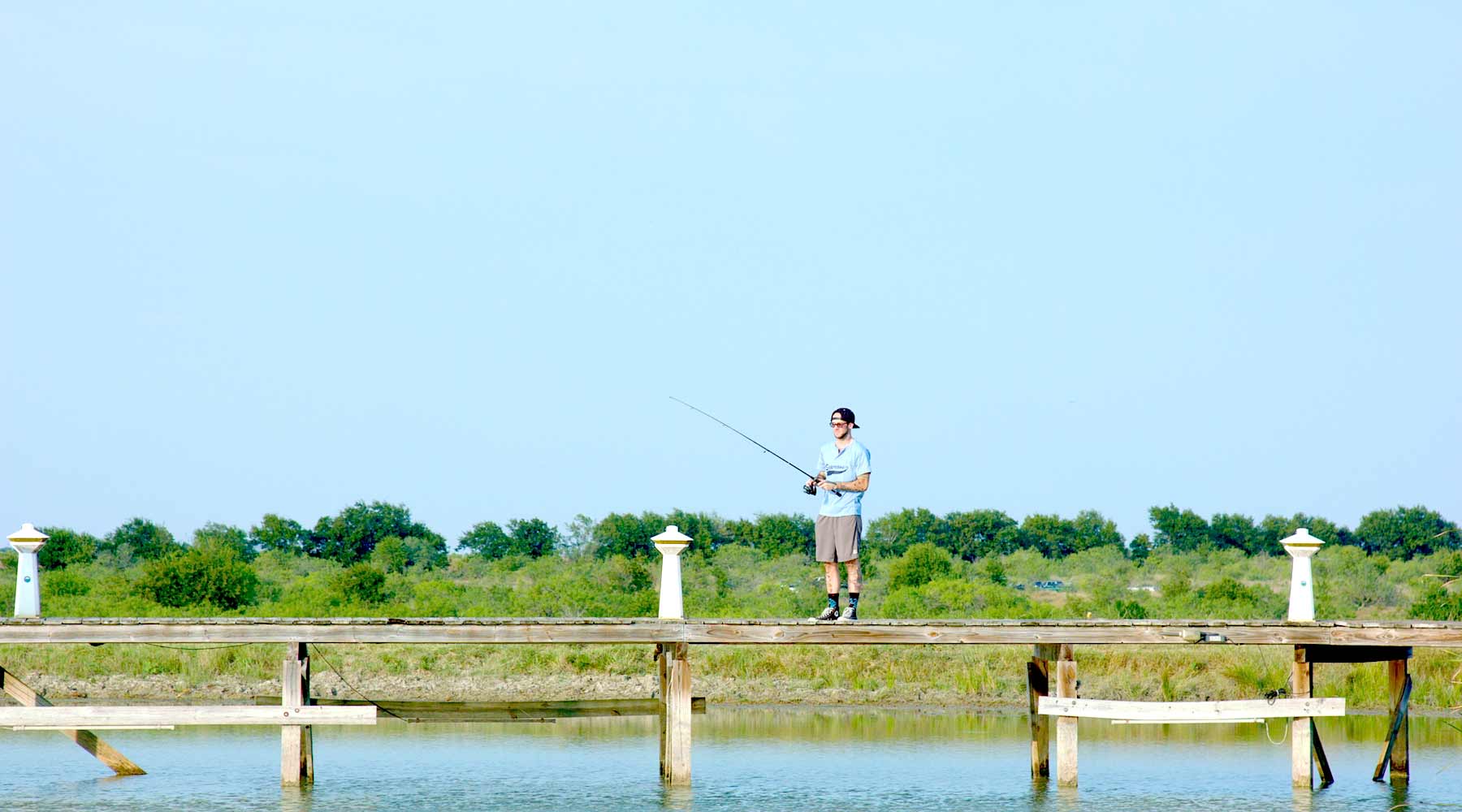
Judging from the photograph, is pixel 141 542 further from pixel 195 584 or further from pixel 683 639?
pixel 683 639

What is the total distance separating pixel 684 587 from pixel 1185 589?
39.3 ft

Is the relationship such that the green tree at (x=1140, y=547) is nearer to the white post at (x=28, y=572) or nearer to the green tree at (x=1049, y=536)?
the green tree at (x=1049, y=536)

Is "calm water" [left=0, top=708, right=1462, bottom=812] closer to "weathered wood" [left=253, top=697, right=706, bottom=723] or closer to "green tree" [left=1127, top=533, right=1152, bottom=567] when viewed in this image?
"weathered wood" [left=253, top=697, right=706, bottom=723]

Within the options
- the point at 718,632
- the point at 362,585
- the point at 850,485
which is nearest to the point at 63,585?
the point at 362,585

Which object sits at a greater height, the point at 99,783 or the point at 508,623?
the point at 508,623

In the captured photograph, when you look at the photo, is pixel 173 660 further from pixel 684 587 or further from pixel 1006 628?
pixel 1006 628

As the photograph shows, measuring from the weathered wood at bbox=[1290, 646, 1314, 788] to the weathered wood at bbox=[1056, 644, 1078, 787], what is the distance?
2.18 metres

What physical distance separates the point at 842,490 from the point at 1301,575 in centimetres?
463

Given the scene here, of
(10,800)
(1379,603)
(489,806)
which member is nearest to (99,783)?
(10,800)

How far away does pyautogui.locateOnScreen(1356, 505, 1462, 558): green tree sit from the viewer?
68.9 metres

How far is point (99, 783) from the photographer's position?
1845 cm

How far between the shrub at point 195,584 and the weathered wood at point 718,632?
62.0 feet

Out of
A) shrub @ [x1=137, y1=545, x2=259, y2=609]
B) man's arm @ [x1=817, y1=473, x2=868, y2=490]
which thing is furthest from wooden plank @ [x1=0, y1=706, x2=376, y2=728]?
shrub @ [x1=137, y1=545, x2=259, y2=609]

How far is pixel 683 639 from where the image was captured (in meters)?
17.3
